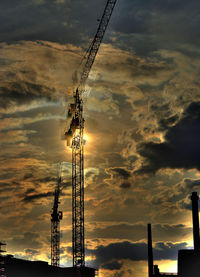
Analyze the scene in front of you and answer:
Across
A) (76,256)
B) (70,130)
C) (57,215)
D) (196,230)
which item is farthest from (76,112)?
(57,215)

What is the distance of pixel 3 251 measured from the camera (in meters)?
109

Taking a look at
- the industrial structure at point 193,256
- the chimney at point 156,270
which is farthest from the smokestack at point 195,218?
the chimney at point 156,270

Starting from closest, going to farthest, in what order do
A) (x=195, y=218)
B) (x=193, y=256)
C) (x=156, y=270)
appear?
(x=193, y=256) < (x=195, y=218) < (x=156, y=270)

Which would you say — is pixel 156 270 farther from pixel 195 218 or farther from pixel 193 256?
pixel 193 256

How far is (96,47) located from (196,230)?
4858 centimetres

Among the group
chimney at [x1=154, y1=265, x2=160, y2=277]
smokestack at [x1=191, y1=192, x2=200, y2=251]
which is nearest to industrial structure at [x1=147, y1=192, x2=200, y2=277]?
smokestack at [x1=191, y1=192, x2=200, y2=251]

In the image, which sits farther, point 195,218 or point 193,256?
point 195,218

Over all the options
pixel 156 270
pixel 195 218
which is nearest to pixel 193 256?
pixel 195 218

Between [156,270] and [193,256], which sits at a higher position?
[193,256]

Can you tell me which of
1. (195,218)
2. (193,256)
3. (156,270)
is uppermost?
(195,218)

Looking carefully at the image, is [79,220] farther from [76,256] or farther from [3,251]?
[3,251]

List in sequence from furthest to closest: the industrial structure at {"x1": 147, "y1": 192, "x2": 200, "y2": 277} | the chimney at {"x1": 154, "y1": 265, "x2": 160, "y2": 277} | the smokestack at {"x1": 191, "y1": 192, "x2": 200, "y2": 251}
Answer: the chimney at {"x1": 154, "y1": 265, "x2": 160, "y2": 277}, the smokestack at {"x1": 191, "y1": 192, "x2": 200, "y2": 251}, the industrial structure at {"x1": 147, "y1": 192, "x2": 200, "y2": 277}

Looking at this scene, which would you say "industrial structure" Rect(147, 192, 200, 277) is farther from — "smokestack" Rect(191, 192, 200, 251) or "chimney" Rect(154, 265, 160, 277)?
"chimney" Rect(154, 265, 160, 277)

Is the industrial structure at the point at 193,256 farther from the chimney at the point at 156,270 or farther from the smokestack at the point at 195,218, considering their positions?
the chimney at the point at 156,270
